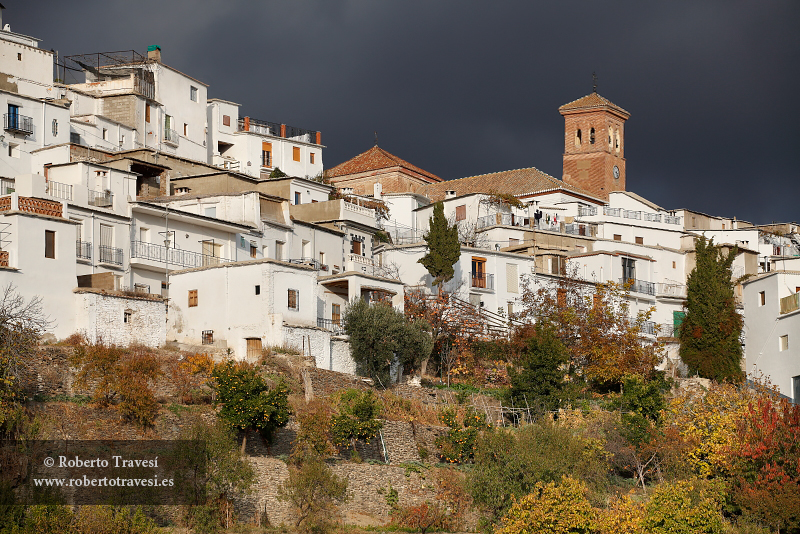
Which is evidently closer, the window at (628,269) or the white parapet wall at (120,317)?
the white parapet wall at (120,317)

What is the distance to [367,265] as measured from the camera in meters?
52.9

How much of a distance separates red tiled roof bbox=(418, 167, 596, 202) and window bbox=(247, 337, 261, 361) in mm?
35391

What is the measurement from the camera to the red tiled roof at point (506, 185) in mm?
77500

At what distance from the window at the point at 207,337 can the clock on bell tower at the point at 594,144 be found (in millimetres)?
50671

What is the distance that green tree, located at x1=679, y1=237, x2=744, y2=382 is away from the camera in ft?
176

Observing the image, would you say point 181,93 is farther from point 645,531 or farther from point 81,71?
point 645,531

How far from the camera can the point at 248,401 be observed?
35000mm

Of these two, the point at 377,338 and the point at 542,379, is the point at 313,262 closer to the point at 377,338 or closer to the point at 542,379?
A: the point at 377,338

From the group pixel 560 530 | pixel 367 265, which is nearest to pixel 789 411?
pixel 560 530

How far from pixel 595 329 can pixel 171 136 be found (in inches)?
1067

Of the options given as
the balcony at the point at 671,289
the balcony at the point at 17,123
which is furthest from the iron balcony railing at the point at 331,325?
the balcony at the point at 671,289

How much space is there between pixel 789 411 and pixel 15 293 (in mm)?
25484

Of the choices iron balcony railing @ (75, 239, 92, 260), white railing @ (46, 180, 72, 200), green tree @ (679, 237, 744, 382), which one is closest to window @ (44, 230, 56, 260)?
iron balcony railing @ (75, 239, 92, 260)

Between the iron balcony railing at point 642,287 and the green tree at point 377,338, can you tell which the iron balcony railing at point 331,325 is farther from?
the iron balcony railing at point 642,287
